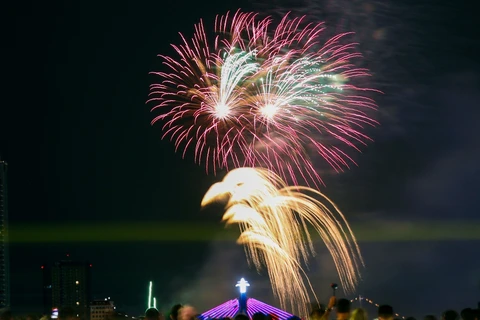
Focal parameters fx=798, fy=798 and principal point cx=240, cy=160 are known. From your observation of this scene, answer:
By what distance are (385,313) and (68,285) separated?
80.7 m

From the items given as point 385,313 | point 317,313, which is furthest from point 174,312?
point 385,313

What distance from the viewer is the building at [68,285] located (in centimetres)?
8594

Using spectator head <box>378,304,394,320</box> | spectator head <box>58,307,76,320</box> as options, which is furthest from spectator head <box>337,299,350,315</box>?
spectator head <box>58,307,76,320</box>

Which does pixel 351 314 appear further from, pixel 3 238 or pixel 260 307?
pixel 3 238

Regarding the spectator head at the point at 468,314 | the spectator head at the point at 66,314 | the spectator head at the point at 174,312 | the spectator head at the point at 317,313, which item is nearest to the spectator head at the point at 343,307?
the spectator head at the point at 317,313

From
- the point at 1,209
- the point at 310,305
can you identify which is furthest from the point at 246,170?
the point at 1,209

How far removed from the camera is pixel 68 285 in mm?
87125

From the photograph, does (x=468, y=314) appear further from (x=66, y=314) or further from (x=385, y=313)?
(x=66, y=314)

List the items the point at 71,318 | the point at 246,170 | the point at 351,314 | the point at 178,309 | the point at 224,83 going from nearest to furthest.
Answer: the point at 351,314, the point at 178,309, the point at 71,318, the point at 224,83, the point at 246,170

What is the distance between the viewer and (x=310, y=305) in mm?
12180

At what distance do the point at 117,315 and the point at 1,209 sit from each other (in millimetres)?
66950

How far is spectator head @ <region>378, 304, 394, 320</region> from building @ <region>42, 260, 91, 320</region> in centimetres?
7666

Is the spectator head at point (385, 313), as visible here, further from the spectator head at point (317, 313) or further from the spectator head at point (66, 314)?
the spectator head at point (66, 314)

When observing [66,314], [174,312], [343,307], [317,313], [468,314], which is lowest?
[468,314]
